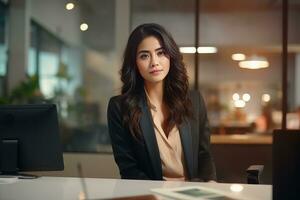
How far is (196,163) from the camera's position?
225 centimetres

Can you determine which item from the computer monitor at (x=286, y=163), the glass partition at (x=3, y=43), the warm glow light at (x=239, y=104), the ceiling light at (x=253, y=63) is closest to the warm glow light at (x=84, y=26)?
the glass partition at (x=3, y=43)

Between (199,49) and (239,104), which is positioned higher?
(199,49)

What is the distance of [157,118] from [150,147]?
19cm

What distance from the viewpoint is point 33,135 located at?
76.8 inches

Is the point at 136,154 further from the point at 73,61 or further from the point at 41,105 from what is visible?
the point at 73,61

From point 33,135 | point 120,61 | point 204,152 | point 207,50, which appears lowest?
point 204,152

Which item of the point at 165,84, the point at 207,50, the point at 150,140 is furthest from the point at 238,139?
the point at 150,140

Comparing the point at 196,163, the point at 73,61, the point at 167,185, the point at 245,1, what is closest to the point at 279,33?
the point at 245,1

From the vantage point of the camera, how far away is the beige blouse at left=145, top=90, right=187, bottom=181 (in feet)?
7.09

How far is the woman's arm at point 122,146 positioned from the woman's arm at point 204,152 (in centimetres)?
35

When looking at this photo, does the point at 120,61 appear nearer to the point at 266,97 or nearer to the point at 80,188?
the point at 266,97

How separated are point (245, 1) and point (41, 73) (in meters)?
2.53

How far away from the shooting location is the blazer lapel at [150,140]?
84.5 inches

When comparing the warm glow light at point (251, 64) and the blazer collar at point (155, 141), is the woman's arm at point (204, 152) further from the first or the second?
the warm glow light at point (251, 64)
